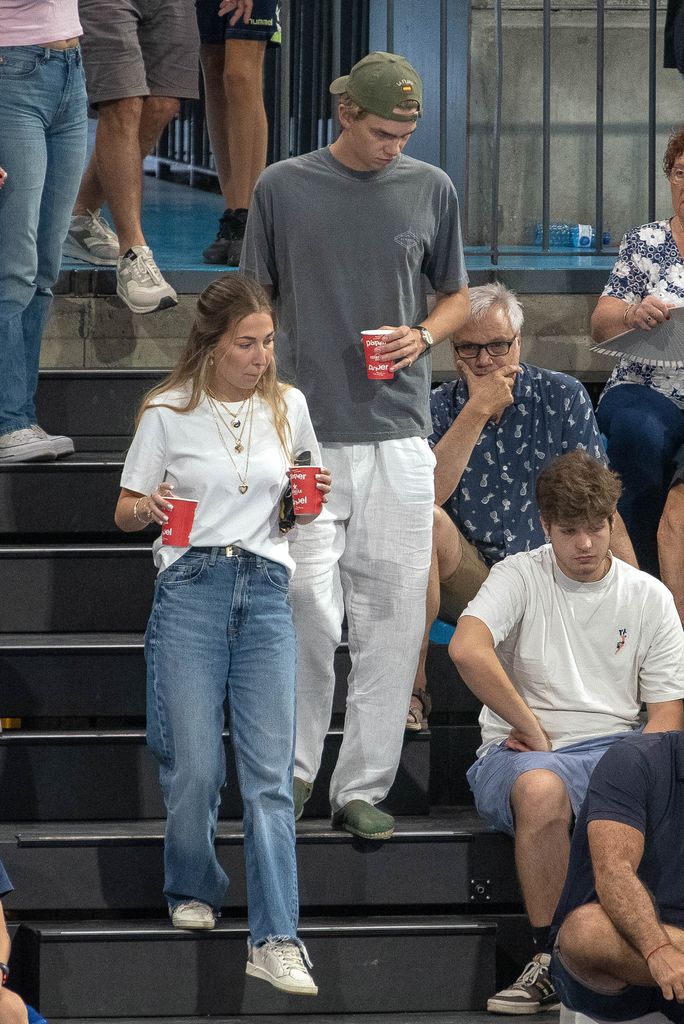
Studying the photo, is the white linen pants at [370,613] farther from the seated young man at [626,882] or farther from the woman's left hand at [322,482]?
the seated young man at [626,882]

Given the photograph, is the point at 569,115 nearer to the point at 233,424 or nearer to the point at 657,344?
the point at 657,344

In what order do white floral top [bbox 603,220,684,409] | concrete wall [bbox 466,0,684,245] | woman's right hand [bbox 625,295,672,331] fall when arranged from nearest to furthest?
woman's right hand [bbox 625,295,672,331]
white floral top [bbox 603,220,684,409]
concrete wall [bbox 466,0,684,245]

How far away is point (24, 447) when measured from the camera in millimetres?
4895

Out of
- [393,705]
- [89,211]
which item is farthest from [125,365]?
[393,705]

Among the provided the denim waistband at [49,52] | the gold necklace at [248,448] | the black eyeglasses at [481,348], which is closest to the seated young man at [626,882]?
the gold necklace at [248,448]

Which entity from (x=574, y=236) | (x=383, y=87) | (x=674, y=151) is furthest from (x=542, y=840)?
(x=574, y=236)

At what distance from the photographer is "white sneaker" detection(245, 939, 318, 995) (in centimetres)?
363

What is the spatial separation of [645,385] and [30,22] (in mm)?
2174

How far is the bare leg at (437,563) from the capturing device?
4.52 meters

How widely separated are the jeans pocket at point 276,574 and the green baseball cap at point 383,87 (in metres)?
1.13

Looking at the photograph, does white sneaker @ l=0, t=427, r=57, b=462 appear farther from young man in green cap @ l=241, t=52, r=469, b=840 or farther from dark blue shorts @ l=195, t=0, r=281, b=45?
dark blue shorts @ l=195, t=0, r=281, b=45

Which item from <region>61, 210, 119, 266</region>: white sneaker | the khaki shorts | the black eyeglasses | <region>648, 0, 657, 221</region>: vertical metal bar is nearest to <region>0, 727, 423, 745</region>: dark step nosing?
the khaki shorts

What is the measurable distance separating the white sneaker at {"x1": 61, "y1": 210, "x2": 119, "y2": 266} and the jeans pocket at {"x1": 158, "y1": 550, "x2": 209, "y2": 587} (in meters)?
2.34

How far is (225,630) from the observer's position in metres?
3.82
